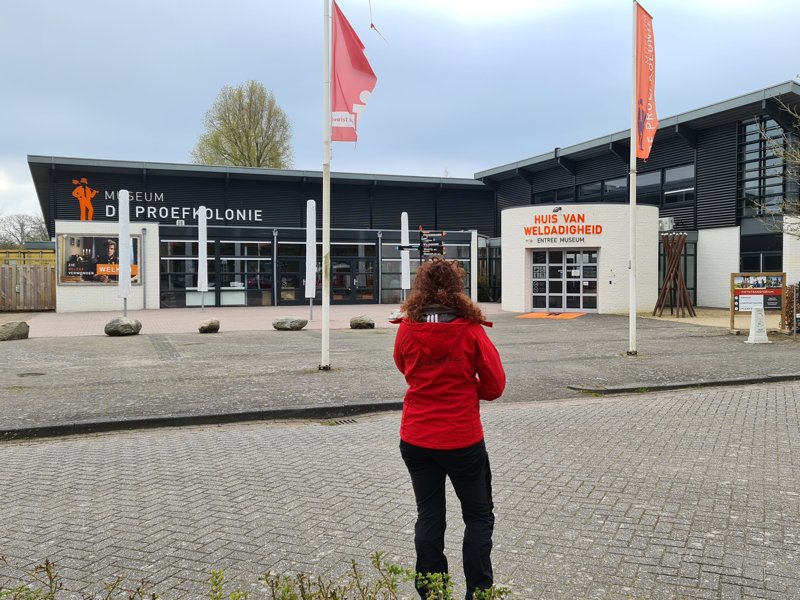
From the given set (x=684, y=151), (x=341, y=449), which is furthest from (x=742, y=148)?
(x=341, y=449)

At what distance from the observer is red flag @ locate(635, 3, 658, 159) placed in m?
13.6

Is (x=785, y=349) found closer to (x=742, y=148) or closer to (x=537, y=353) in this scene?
(x=537, y=353)

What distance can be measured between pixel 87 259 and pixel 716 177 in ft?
91.1

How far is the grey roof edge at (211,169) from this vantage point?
33.7 meters

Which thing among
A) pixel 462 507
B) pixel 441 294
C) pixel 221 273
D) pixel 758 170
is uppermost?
pixel 758 170

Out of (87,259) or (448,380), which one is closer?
(448,380)

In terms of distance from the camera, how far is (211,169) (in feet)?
119

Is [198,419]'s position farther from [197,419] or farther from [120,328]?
[120,328]

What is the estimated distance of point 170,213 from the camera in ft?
121

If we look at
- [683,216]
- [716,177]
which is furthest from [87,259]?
[716,177]

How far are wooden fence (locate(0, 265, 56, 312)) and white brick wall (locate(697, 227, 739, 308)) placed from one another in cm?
2876

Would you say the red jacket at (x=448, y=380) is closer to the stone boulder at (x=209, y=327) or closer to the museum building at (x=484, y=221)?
the stone boulder at (x=209, y=327)

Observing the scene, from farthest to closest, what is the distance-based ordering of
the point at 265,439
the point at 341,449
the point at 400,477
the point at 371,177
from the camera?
the point at 371,177
the point at 265,439
the point at 341,449
the point at 400,477

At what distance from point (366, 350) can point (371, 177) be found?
85.5 ft
